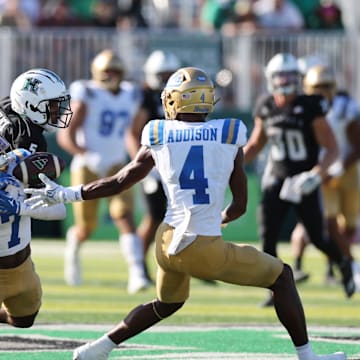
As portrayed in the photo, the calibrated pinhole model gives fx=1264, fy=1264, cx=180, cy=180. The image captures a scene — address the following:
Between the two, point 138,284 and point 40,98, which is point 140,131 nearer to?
point 138,284

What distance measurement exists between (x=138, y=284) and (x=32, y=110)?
4180 millimetres

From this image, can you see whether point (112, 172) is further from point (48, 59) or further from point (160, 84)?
point (48, 59)

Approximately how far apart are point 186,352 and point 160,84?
4405mm

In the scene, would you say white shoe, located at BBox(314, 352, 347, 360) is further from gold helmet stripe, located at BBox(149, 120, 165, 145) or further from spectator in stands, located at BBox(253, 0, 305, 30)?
spectator in stands, located at BBox(253, 0, 305, 30)

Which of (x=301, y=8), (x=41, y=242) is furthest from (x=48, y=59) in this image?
(x=301, y=8)

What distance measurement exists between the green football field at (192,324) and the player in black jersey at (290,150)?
0.55 m

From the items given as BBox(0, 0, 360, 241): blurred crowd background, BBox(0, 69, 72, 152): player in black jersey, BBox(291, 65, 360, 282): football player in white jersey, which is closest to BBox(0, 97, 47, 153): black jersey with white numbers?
BBox(0, 69, 72, 152): player in black jersey

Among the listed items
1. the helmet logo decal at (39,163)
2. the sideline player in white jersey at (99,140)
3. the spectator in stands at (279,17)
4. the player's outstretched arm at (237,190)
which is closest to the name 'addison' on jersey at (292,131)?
the sideline player in white jersey at (99,140)

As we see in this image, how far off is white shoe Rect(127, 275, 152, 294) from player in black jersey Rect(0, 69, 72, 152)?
401 cm

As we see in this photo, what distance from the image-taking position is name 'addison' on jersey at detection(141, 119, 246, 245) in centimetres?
597

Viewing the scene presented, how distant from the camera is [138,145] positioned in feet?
34.9

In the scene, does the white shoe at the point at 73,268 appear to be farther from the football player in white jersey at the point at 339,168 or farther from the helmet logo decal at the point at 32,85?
the helmet logo decal at the point at 32,85

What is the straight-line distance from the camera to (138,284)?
33.0 feet

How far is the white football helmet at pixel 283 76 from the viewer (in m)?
9.13
